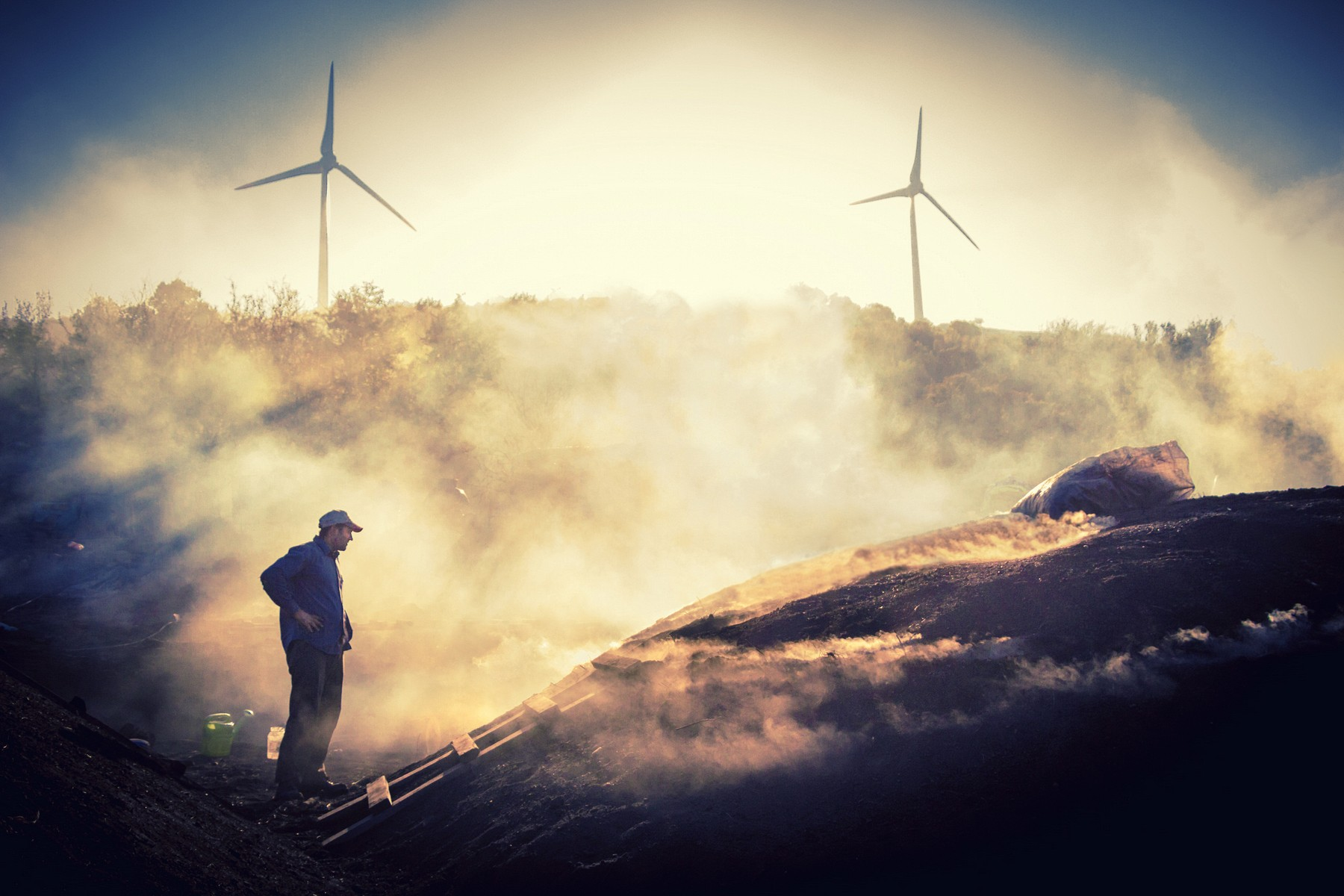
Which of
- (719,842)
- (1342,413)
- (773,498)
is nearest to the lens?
(719,842)

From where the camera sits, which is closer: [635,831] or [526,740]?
[635,831]

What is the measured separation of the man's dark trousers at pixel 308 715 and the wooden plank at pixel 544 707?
1.43m

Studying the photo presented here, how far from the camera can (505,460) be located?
17.9 meters

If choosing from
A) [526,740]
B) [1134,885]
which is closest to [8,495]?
[526,740]

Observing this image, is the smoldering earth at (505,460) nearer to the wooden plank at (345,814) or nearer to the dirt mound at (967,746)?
the dirt mound at (967,746)

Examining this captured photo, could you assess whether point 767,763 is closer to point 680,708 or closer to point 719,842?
point 719,842

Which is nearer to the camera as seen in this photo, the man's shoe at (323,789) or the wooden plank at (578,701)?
the man's shoe at (323,789)

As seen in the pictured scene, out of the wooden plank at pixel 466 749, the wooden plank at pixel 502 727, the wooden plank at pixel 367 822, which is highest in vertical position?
the wooden plank at pixel 502 727

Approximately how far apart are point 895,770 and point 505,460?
1563cm

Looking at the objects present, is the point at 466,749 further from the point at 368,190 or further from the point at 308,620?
the point at 368,190

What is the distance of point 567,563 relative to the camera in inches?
563

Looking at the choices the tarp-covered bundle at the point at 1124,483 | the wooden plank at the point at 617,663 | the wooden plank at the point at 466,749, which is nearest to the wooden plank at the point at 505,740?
the wooden plank at the point at 466,749

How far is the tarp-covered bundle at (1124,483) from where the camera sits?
23.7ft

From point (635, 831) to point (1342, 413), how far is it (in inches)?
1279
